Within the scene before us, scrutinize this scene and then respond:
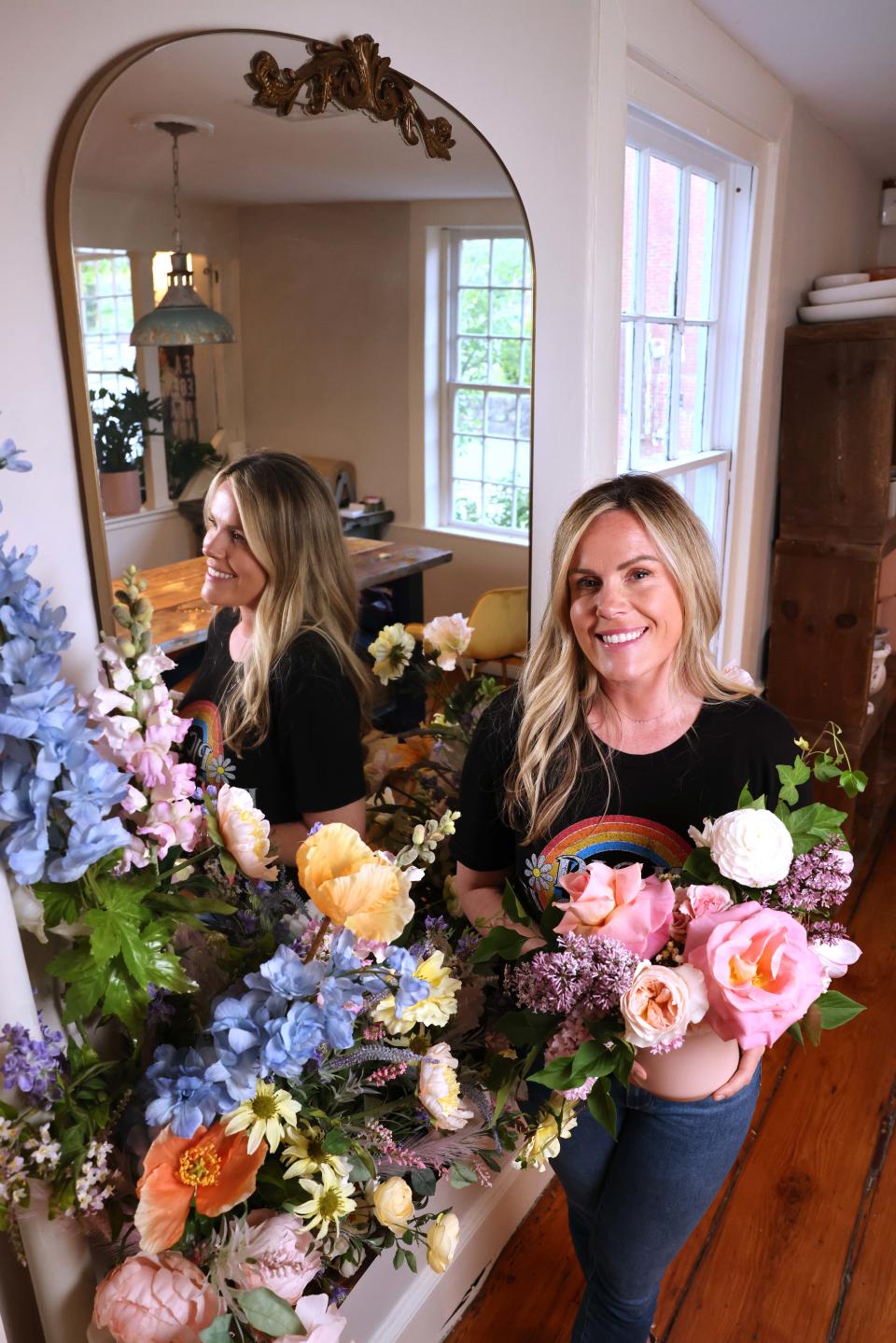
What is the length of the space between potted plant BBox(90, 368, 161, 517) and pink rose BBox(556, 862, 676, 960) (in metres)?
0.66

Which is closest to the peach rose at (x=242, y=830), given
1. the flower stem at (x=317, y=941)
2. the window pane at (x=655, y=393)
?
the flower stem at (x=317, y=941)

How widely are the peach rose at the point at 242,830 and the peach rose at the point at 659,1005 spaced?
0.42 meters

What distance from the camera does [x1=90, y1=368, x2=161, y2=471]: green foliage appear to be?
3.44 feet

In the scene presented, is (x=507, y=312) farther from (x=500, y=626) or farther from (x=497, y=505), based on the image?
(x=500, y=626)

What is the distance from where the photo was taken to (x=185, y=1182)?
38.5 inches

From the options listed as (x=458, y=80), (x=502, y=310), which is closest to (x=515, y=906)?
(x=502, y=310)

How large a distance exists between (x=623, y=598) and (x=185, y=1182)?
918 millimetres

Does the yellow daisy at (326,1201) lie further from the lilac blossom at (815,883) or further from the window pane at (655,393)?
the window pane at (655,393)

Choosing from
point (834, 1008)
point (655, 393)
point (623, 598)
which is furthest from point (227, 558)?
point (655, 393)

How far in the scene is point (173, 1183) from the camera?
98 centimetres

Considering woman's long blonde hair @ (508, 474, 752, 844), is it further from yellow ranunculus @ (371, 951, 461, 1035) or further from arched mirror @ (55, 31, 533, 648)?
yellow ranunculus @ (371, 951, 461, 1035)

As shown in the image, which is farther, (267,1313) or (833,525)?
(833,525)

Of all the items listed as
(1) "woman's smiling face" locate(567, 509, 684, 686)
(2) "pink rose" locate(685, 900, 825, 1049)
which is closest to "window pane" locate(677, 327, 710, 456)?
(1) "woman's smiling face" locate(567, 509, 684, 686)

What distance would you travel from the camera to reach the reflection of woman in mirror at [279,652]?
1242mm
